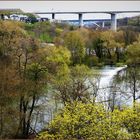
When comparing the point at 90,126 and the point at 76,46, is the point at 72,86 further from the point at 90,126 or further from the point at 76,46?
the point at 76,46

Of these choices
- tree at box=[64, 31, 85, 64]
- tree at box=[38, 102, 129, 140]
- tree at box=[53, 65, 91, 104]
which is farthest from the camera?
tree at box=[64, 31, 85, 64]

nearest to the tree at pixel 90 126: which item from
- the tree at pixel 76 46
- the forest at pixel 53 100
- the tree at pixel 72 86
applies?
the forest at pixel 53 100

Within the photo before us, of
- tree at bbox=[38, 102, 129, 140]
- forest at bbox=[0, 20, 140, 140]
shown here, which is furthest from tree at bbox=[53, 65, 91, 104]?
tree at bbox=[38, 102, 129, 140]

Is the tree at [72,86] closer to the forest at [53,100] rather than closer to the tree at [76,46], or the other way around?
the forest at [53,100]

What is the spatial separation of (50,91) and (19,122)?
Answer: 5.67ft

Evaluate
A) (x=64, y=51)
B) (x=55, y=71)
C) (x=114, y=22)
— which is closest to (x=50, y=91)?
(x=55, y=71)

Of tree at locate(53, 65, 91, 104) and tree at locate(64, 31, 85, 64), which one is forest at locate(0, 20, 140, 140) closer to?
tree at locate(53, 65, 91, 104)

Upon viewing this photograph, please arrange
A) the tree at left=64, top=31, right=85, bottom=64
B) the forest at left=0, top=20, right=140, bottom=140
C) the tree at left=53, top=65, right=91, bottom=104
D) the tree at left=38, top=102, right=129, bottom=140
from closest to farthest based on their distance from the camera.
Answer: the tree at left=38, top=102, right=129, bottom=140, the forest at left=0, top=20, right=140, bottom=140, the tree at left=53, top=65, right=91, bottom=104, the tree at left=64, top=31, right=85, bottom=64

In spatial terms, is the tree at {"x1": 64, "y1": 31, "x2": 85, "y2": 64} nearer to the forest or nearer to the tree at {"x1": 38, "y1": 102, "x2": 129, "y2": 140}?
the forest

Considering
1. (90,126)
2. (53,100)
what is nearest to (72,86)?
(53,100)

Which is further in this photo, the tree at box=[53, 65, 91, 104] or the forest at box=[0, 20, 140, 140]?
the tree at box=[53, 65, 91, 104]

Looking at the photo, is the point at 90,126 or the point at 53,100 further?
the point at 53,100

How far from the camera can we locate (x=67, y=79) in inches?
502

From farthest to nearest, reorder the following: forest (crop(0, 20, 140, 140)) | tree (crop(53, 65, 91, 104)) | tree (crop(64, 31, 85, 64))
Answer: tree (crop(64, 31, 85, 64)) < tree (crop(53, 65, 91, 104)) < forest (crop(0, 20, 140, 140))
